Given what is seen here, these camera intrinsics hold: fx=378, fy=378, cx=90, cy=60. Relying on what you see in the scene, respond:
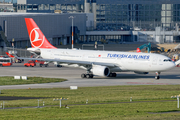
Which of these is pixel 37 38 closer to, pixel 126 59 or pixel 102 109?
pixel 126 59

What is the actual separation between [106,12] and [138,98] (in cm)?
14822

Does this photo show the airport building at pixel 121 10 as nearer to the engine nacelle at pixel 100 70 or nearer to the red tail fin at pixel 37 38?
the red tail fin at pixel 37 38

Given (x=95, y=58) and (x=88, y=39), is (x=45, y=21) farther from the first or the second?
(x=95, y=58)

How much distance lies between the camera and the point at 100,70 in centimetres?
5981

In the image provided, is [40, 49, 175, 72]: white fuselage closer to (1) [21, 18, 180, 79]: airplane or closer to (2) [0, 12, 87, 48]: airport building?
(1) [21, 18, 180, 79]: airplane

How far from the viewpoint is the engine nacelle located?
5966cm

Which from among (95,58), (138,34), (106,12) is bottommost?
(95,58)

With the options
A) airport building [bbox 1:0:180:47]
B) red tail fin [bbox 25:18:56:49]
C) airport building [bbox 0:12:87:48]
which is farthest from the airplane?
airport building [bbox 1:0:180:47]

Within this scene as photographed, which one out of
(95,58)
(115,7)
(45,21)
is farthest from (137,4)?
(95,58)

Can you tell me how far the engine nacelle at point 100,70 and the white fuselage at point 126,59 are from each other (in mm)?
1484

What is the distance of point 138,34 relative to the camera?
158500mm

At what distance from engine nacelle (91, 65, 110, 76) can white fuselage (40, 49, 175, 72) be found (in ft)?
4.87

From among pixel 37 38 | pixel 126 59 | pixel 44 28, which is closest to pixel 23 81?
Answer: pixel 126 59

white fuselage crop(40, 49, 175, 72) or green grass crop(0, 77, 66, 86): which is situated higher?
white fuselage crop(40, 49, 175, 72)
